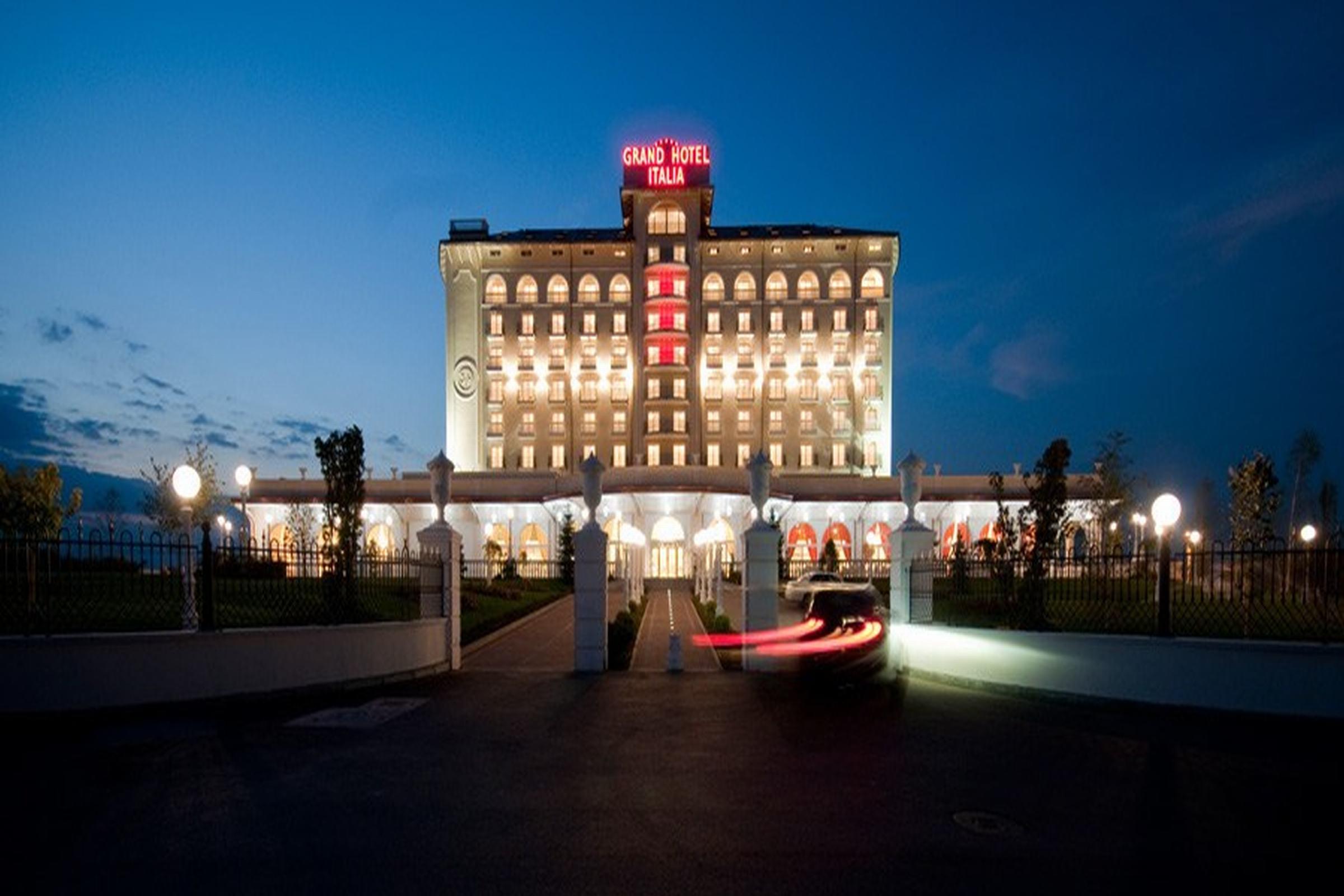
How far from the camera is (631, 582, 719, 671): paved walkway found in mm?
15936

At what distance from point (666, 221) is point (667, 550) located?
33.5 meters

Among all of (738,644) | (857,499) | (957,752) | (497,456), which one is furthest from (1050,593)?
(497,456)

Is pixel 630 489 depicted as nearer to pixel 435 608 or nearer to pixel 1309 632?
pixel 435 608

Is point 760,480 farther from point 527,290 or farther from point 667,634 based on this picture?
point 527,290

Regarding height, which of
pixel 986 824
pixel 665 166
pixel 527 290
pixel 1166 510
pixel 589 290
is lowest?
pixel 986 824

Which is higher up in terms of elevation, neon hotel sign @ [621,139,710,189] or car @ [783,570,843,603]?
neon hotel sign @ [621,139,710,189]

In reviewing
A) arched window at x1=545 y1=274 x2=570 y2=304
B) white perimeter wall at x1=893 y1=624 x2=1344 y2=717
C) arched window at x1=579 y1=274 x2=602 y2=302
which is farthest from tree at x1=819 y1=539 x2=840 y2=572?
arched window at x1=545 y1=274 x2=570 y2=304

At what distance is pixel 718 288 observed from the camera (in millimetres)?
77125

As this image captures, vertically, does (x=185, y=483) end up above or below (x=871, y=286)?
below

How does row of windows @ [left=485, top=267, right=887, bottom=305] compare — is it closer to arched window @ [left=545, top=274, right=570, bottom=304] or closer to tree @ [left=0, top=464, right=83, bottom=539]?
arched window @ [left=545, top=274, right=570, bottom=304]

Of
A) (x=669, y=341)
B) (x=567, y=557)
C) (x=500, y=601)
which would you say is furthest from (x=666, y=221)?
(x=500, y=601)

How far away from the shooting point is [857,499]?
189 ft

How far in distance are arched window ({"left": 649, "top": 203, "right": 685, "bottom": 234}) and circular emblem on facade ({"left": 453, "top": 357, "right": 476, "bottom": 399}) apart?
20.9 meters

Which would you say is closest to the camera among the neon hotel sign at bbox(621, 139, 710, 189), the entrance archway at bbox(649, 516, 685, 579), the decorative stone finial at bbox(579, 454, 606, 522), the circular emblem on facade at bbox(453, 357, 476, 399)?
the decorative stone finial at bbox(579, 454, 606, 522)
